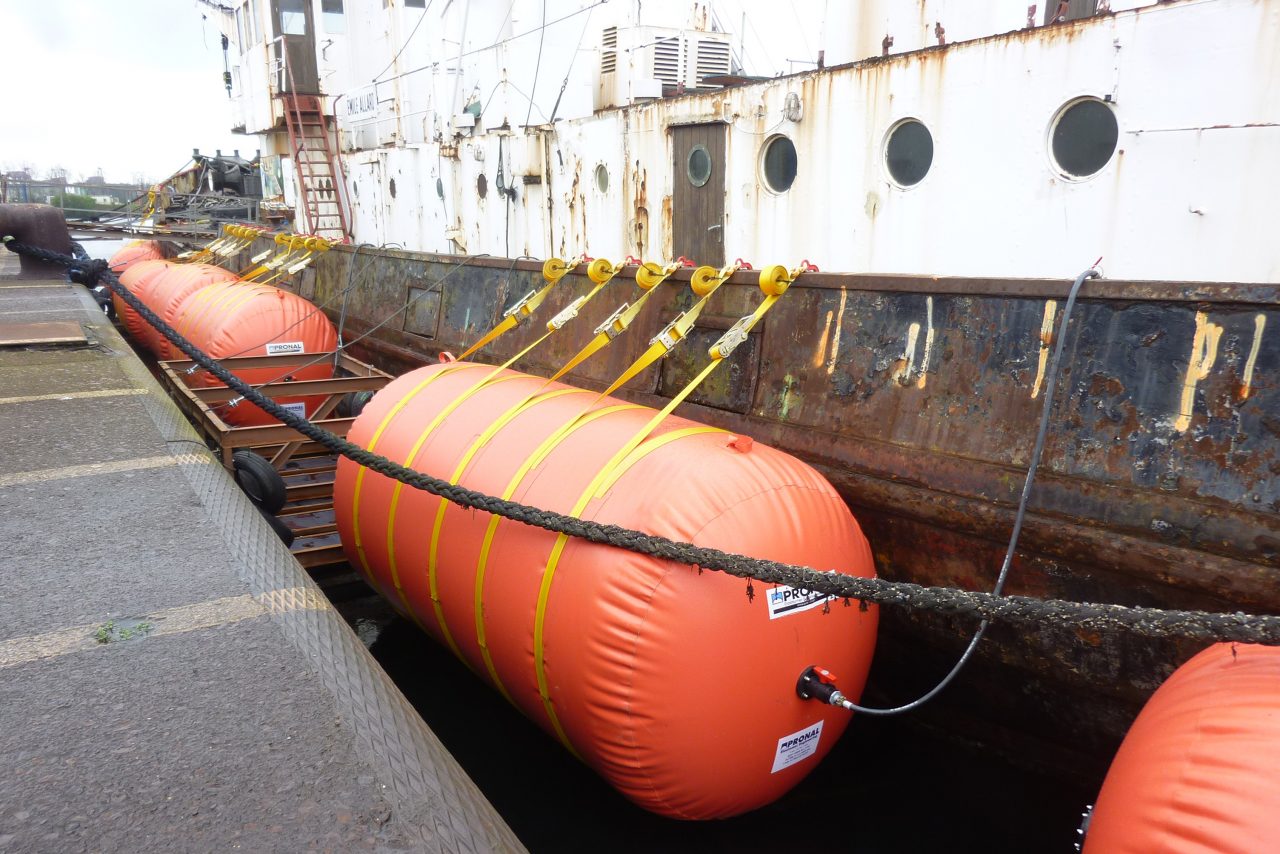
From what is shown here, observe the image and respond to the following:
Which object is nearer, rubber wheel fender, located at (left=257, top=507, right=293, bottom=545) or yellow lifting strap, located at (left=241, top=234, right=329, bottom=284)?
rubber wheel fender, located at (left=257, top=507, right=293, bottom=545)

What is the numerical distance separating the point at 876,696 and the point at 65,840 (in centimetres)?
353

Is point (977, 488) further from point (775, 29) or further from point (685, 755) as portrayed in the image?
point (775, 29)

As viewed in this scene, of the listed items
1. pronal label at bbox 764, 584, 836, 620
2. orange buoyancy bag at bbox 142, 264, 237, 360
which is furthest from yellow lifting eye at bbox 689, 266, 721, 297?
orange buoyancy bag at bbox 142, 264, 237, 360

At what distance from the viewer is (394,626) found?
5.86 m

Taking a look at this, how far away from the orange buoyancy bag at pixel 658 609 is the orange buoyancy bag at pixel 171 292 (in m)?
8.44

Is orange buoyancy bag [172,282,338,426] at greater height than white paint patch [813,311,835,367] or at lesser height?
lesser

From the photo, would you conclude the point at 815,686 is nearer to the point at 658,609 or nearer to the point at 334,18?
the point at 658,609

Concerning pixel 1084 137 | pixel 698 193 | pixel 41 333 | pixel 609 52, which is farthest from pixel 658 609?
pixel 609 52

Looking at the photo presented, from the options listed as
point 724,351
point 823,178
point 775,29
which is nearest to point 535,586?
point 724,351

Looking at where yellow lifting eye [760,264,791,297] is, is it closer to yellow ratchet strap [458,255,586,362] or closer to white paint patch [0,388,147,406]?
yellow ratchet strap [458,255,586,362]

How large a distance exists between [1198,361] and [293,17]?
16.4 meters

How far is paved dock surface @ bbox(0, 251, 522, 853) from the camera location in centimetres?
190

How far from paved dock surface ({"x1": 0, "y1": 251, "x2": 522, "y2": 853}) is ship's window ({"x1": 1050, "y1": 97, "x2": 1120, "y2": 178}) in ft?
14.5

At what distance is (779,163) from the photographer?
21.0ft
